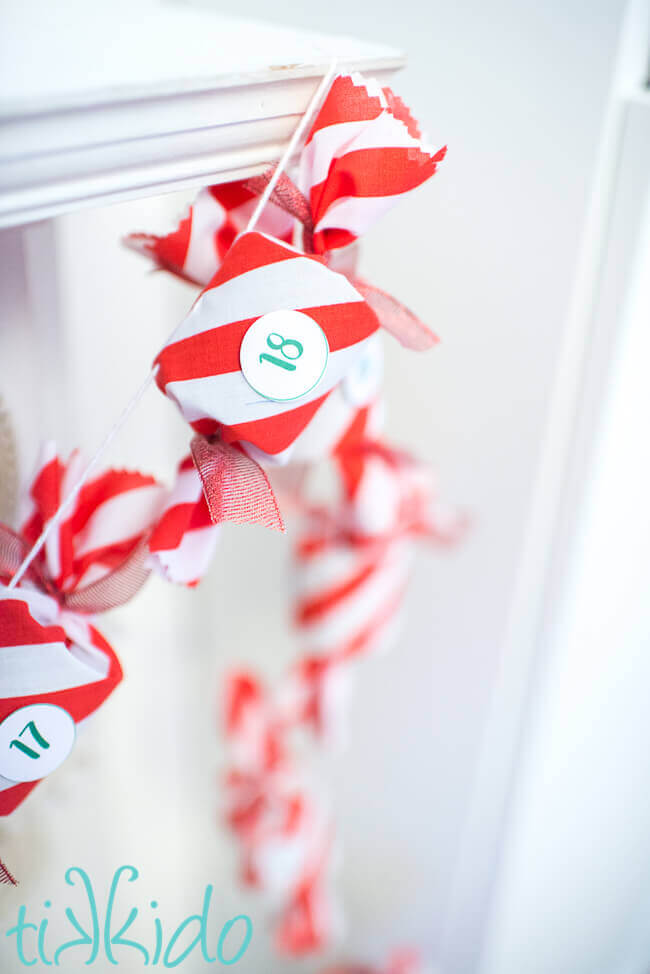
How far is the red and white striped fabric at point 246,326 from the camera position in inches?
13.6

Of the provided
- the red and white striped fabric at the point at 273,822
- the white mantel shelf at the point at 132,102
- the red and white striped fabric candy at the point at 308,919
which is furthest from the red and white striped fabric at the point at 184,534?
the red and white striped fabric candy at the point at 308,919

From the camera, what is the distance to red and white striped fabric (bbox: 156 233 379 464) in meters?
0.34

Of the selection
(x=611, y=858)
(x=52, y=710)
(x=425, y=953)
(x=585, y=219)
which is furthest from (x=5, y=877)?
(x=425, y=953)

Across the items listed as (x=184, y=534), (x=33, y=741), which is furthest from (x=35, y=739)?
(x=184, y=534)

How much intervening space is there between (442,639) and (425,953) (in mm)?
382

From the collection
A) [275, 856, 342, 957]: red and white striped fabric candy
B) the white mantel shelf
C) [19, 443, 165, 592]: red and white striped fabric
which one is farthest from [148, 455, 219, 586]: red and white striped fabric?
[275, 856, 342, 957]: red and white striped fabric candy

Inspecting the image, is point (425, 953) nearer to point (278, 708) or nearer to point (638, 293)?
point (278, 708)

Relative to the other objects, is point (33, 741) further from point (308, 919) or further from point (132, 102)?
point (308, 919)

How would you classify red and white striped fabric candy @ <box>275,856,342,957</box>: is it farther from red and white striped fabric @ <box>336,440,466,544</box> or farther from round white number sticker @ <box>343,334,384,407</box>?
round white number sticker @ <box>343,334,384,407</box>

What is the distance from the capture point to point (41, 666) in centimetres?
35

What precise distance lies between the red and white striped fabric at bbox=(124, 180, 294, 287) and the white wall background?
0.35ft

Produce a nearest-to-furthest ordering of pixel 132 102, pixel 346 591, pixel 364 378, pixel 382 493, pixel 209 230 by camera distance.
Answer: pixel 132 102 < pixel 209 230 < pixel 364 378 < pixel 382 493 < pixel 346 591
